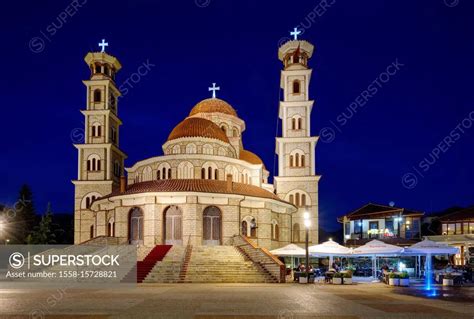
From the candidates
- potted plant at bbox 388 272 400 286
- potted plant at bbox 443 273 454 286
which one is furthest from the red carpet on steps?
potted plant at bbox 443 273 454 286

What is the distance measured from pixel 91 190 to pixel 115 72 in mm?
15515

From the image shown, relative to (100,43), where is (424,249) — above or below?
below

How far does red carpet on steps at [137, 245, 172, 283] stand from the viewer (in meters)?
33.6

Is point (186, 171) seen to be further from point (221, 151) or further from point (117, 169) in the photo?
point (117, 169)

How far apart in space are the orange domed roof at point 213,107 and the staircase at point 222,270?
3069 cm

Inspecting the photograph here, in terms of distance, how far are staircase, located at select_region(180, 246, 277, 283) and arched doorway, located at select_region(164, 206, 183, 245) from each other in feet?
25.6

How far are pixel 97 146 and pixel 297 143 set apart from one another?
22061 mm

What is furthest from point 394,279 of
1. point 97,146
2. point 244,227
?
point 97,146

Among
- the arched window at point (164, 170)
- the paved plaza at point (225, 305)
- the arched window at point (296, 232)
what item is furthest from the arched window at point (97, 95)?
the paved plaza at point (225, 305)

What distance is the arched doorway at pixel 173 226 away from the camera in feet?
149

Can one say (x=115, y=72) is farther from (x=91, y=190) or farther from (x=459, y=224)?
(x=459, y=224)

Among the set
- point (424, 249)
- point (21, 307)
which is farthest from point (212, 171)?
point (21, 307)

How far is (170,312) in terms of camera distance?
55.8 ft

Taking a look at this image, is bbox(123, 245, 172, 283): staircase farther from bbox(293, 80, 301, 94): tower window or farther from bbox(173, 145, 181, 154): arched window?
bbox(293, 80, 301, 94): tower window
